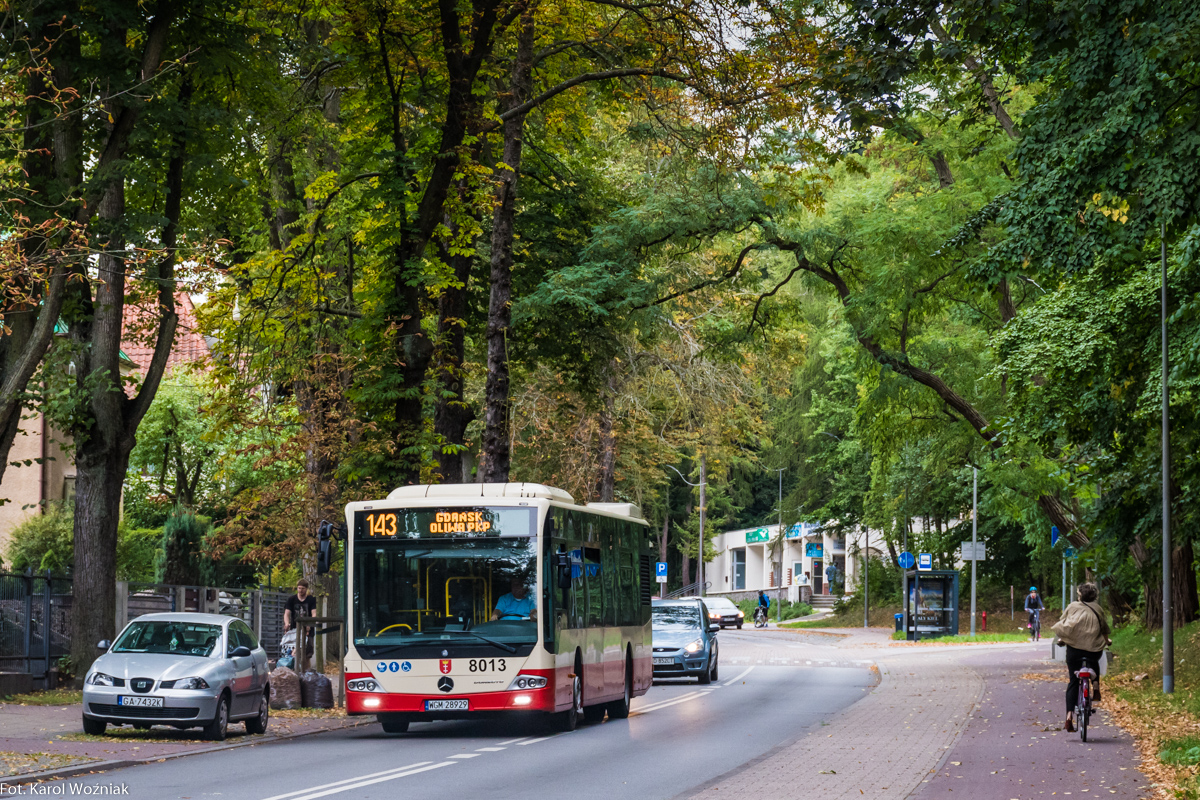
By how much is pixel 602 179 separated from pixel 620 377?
4652mm

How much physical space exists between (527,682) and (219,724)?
3765 millimetres

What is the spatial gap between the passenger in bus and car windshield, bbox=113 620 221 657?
3708mm

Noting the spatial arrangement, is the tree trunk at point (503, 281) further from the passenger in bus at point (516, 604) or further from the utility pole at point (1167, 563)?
the utility pole at point (1167, 563)

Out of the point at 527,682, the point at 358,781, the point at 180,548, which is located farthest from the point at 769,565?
the point at 358,781

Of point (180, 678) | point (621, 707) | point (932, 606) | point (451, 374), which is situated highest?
point (451, 374)

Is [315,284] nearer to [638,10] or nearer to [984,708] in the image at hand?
[638,10]

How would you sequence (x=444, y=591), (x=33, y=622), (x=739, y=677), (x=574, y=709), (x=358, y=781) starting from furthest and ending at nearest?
(x=739, y=677), (x=33, y=622), (x=574, y=709), (x=444, y=591), (x=358, y=781)

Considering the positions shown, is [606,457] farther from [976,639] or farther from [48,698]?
[48,698]

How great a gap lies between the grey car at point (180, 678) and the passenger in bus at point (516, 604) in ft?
11.2

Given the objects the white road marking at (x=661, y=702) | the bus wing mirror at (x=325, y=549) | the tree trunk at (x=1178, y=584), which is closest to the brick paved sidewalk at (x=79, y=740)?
the bus wing mirror at (x=325, y=549)

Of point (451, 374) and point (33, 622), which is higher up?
point (451, 374)

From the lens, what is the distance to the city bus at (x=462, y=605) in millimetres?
17469

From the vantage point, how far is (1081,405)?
72.4ft

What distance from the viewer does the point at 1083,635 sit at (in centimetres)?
1608
